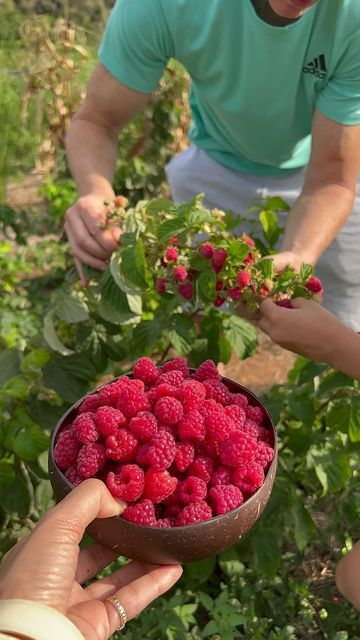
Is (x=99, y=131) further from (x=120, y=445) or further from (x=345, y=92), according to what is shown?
(x=120, y=445)

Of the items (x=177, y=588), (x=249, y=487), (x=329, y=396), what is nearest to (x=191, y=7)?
(x=329, y=396)

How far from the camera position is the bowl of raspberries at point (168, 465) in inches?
33.0

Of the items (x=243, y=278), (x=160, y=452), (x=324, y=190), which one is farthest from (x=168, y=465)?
(x=324, y=190)

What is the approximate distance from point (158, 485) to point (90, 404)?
0.18 meters

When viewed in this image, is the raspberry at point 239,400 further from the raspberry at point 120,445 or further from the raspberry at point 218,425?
the raspberry at point 120,445

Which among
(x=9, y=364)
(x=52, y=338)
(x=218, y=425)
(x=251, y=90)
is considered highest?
(x=251, y=90)

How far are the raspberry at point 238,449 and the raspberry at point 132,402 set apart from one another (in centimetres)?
13

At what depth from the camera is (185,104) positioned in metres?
3.40

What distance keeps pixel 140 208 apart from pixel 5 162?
3012 mm

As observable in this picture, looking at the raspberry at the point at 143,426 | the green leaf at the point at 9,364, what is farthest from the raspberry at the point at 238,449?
the green leaf at the point at 9,364

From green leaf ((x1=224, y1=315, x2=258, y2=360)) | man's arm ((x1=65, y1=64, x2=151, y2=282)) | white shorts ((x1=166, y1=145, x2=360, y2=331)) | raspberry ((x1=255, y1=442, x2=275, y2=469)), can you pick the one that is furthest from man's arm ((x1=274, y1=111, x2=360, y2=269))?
raspberry ((x1=255, y1=442, x2=275, y2=469))

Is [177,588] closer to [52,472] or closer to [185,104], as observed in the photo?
[52,472]

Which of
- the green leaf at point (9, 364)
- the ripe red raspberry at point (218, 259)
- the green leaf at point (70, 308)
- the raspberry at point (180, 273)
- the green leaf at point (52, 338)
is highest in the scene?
the ripe red raspberry at point (218, 259)

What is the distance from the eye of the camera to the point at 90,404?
0.94m
